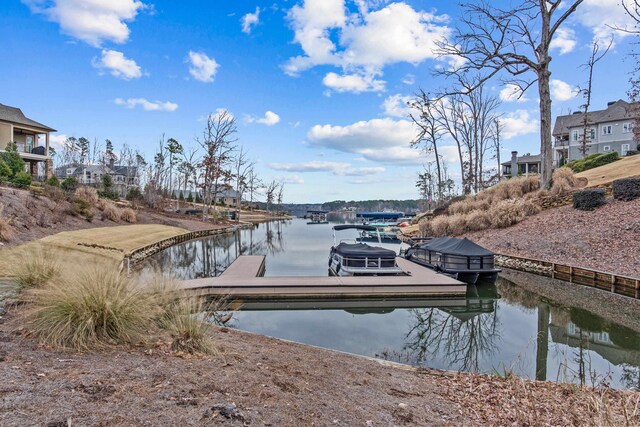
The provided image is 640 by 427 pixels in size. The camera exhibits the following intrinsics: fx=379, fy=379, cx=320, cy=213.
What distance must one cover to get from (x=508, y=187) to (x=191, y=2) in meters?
22.5

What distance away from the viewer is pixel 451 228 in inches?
1016

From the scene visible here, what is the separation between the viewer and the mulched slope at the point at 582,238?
14.6 meters

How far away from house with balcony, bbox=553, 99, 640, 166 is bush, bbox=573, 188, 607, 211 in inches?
1048

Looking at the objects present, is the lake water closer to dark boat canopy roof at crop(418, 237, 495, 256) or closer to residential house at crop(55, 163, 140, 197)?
dark boat canopy roof at crop(418, 237, 495, 256)

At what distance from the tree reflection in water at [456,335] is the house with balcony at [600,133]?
39.5 m

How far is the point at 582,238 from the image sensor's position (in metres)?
16.7

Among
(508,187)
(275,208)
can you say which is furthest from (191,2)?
(275,208)

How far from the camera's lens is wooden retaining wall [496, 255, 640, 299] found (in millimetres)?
12321

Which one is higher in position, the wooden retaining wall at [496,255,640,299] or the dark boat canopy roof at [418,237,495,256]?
the dark boat canopy roof at [418,237,495,256]

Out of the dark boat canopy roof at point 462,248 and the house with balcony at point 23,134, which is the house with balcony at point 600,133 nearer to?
the dark boat canopy roof at point 462,248

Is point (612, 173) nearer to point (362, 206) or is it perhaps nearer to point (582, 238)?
point (582, 238)

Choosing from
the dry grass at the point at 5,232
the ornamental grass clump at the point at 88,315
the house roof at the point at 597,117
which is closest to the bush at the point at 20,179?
the dry grass at the point at 5,232

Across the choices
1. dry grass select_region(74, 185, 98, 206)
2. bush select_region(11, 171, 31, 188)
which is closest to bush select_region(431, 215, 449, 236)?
dry grass select_region(74, 185, 98, 206)

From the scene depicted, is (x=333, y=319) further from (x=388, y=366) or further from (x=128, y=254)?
(x=128, y=254)
